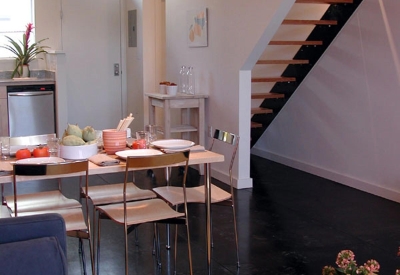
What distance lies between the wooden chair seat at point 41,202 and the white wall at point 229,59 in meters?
2.64

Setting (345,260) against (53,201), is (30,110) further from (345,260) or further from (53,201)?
(345,260)

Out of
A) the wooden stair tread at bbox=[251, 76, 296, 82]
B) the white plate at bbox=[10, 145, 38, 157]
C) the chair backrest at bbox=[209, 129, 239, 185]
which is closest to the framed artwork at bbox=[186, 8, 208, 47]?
the wooden stair tread at bbox=[251, 76, 296, 82]

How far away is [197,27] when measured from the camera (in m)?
6.59

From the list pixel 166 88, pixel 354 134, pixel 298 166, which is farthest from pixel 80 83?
pixel 354 134

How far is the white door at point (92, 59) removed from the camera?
819 cm

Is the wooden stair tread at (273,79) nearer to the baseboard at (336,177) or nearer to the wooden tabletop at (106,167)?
the baseboard at (336,177)

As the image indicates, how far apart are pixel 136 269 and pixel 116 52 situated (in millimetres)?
5218

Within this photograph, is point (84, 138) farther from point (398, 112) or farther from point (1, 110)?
point (1, 110)

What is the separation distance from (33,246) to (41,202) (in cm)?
135

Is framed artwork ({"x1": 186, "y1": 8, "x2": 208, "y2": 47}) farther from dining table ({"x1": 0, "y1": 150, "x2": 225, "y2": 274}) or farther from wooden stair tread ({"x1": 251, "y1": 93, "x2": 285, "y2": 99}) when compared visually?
dining table ({"x1": 0, "y1": 150, "x2": 225, "y2": 274})

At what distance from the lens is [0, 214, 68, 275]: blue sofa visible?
2.15 metres

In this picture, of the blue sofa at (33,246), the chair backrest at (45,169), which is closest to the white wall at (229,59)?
the chair backrest at (45,169)

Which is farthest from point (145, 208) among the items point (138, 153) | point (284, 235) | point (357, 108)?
point (357, 108)

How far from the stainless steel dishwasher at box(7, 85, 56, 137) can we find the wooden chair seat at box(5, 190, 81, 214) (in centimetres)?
399
